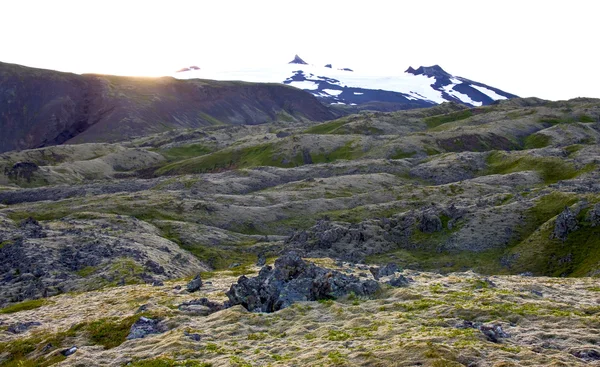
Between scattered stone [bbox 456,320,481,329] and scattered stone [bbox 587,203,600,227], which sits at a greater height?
scattered stone [bbox 587,203,600,227]

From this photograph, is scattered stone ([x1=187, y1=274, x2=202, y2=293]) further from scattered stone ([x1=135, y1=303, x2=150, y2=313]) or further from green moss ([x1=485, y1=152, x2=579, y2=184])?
green moss ([x1=485, y1=152, x2=579, y2=184])

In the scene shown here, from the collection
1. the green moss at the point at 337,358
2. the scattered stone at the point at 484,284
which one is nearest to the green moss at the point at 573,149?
the scattered stone at the point at 484,284

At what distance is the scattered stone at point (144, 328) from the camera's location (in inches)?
1555

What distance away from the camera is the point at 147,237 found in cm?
9844

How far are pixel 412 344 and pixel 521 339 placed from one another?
26.4 ft

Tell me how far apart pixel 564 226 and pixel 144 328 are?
7469cm

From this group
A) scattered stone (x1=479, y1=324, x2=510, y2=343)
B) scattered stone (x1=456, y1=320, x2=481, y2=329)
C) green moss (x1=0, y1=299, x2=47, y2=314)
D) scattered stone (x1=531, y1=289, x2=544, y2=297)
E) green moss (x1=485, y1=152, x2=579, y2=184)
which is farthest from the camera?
green moss (x1=485, y1=152, x2=579, y2=184)

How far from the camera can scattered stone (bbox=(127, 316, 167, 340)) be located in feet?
130

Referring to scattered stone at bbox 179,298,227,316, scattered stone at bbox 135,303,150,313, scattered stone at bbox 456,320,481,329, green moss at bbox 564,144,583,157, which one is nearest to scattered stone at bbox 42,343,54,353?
scattered stone at bbox 135,303,150,313

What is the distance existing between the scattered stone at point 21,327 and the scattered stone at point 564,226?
8112 cm

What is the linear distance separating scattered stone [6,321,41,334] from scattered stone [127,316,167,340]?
15.8m

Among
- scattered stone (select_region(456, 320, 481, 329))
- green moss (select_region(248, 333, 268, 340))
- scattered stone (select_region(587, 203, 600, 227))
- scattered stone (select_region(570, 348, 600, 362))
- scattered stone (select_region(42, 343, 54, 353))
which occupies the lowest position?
scattered stone (select_region(42, 343, 54, 353))

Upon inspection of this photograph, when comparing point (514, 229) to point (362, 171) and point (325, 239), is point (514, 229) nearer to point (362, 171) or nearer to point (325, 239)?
point (325, 239)

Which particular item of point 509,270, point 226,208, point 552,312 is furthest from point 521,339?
point 226,208
